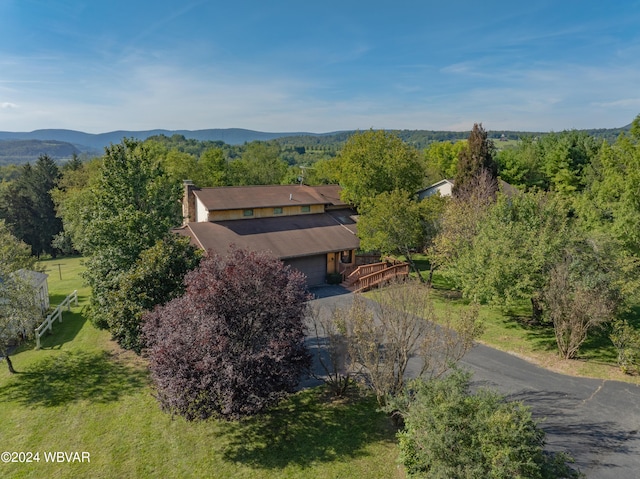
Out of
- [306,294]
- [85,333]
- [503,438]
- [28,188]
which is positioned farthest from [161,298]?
[28,188]

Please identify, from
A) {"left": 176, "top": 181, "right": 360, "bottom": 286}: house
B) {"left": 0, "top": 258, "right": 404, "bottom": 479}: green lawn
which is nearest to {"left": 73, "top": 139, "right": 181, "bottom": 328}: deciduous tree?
{"left": 0, "top": 258, "right": 404, "bottom": 479}: green lawn

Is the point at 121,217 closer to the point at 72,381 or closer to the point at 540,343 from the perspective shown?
the point at 72,381

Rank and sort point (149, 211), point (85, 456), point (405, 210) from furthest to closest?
point (405, 210), point (149, 211), point (85, 456)

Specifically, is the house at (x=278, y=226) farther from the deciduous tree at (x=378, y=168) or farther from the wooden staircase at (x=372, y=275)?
the deciduous tree at (x=378, y=168)

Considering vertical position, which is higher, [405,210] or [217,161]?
[217,161]

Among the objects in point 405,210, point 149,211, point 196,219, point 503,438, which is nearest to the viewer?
point 503,438

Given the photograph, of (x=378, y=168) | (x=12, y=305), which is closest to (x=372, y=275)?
(x=378, y=168)

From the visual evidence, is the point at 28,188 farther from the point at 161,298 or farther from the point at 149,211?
the point at 161,298
